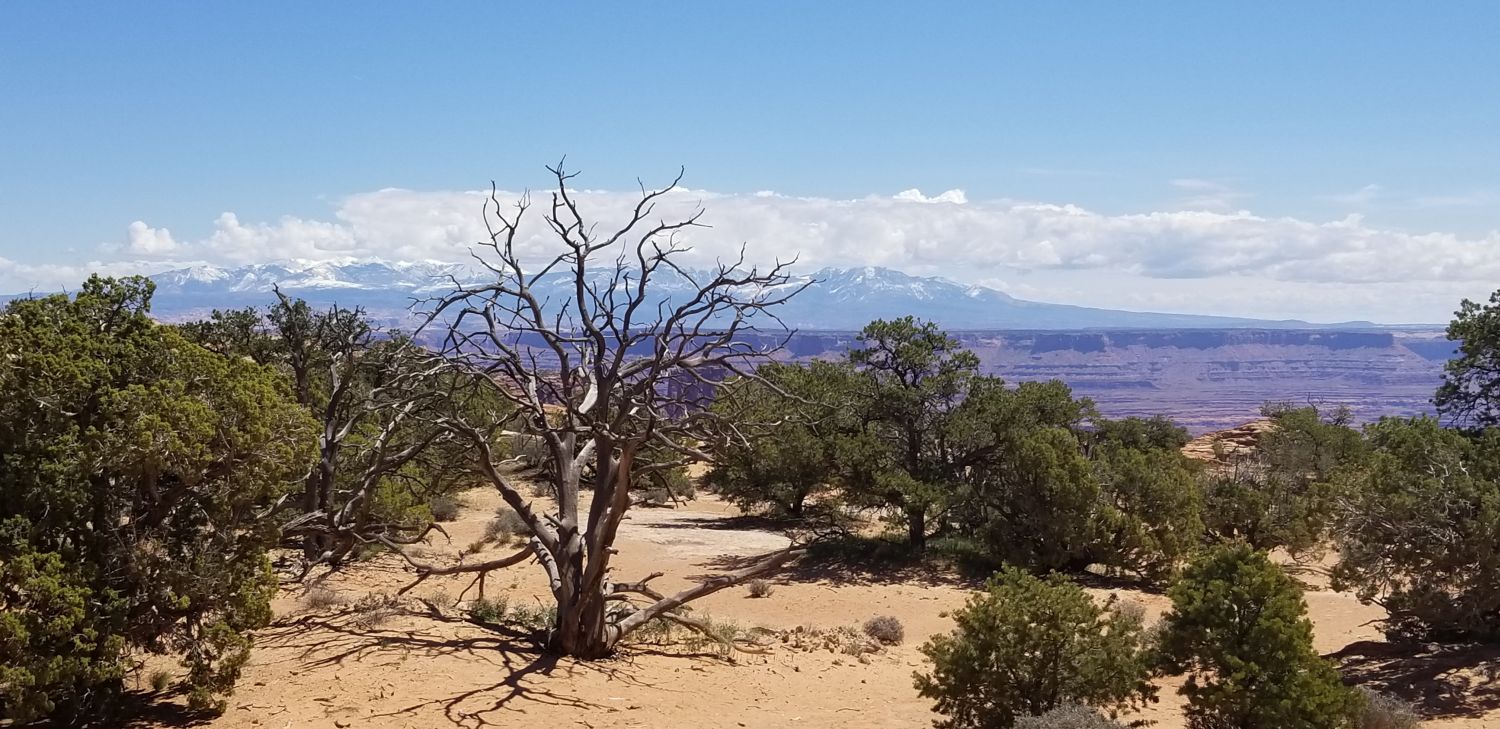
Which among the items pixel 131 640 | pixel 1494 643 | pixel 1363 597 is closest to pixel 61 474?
pixel 131 640

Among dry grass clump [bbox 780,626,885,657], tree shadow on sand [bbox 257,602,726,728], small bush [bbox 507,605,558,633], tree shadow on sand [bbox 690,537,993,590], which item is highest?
tree shadow on sand [bbox 257,602,726,728]

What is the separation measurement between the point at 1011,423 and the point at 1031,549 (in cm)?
308

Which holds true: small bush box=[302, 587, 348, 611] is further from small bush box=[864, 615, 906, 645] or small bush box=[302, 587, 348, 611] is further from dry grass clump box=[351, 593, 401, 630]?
small bush box=[864, 615, 906, 645]

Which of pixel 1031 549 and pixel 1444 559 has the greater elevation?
pixel 1444 559

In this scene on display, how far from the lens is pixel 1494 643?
12.5 meters

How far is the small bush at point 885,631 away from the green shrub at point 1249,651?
596 centimetres

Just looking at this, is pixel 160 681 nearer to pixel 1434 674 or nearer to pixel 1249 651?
pixel 1249 651

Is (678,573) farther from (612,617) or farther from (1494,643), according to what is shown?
(1494,643)

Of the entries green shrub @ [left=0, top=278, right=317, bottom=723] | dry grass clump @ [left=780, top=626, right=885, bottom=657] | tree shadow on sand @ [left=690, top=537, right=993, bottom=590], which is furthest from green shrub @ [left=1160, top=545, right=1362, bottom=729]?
tree shadow on sand @ [left=690, top=537, right=993, bottom=590]

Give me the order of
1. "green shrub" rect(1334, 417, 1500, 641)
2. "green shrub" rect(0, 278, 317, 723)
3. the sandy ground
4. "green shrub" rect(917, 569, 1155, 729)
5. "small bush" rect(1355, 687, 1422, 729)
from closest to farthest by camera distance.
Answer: "green shrub" rect(0, 278, 317, 723)
"green shrub" rect(917, 569, 1155, 729)
the sandy ground
"small bush" rect(1355, 687, 1422, 729)
"green shrub" rect(1334, 417, 1500, 641)

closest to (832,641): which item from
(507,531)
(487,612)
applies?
(487,612)

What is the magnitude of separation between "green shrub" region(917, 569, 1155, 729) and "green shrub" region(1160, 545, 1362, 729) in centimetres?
55

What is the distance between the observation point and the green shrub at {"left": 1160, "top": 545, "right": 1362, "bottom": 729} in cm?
830

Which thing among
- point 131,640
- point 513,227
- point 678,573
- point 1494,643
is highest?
point 513,227
